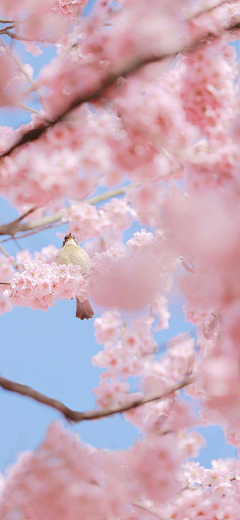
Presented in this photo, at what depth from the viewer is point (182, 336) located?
4.37 ft

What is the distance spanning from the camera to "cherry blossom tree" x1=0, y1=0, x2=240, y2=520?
111 centimetres

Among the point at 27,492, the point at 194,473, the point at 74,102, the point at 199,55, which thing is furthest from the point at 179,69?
the point at 194,473

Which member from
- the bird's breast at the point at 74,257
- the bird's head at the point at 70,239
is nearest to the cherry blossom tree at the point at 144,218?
the bird's breast at the point at 74,257

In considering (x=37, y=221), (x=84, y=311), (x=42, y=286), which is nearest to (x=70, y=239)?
(x=37, y=221)

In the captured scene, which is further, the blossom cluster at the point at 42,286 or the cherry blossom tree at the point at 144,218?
the blossom cluster at the point at 42,286

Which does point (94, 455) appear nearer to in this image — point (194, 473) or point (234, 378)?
point (234, 378)

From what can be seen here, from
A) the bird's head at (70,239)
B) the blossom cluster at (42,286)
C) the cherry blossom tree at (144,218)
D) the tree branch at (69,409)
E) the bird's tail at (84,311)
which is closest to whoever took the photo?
the cherry blossom tree at (144,218)

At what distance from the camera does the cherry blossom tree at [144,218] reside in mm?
1107

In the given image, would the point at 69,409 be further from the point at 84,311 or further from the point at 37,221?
the point at 37,221

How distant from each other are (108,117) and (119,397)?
1.92 metres

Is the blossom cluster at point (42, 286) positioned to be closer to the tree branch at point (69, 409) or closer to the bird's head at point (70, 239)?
the tree branch at point (69, 409)

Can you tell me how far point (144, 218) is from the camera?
2572 mm

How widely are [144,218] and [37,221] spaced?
205cm

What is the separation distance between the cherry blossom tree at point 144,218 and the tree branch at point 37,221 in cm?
3
